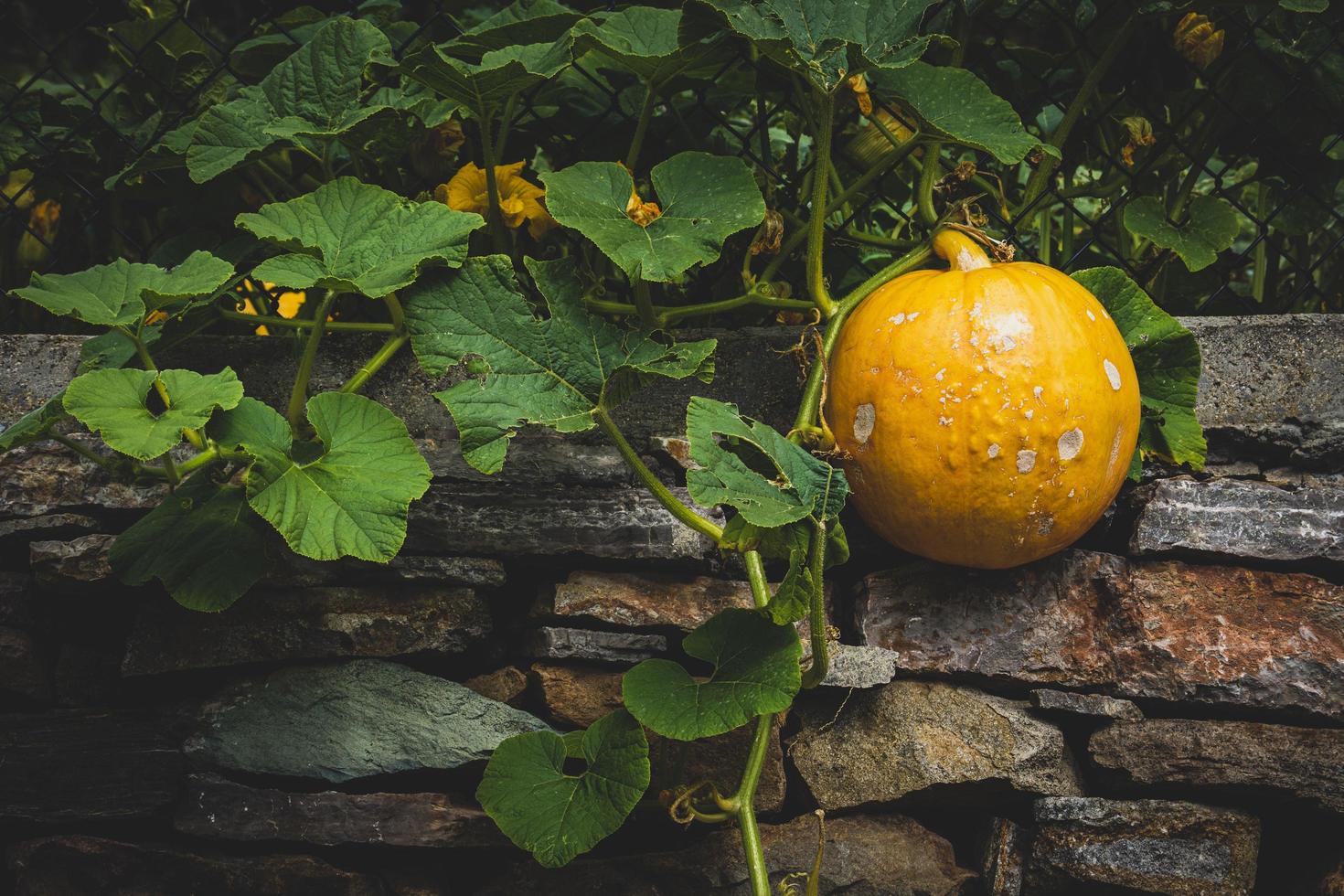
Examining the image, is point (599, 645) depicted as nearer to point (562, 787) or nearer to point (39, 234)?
point (562, 787)

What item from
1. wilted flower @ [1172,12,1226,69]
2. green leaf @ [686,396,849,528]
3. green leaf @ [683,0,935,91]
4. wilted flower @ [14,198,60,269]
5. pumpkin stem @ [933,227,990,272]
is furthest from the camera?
wilted flower @ [14,198,60,269]

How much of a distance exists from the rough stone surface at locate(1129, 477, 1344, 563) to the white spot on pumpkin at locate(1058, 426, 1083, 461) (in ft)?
1.05

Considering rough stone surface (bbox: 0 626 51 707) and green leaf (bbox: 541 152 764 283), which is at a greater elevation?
green leaf (bbox: 541 152 764 283)

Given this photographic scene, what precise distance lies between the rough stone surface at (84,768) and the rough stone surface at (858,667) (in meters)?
1.06

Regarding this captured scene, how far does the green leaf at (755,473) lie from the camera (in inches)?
53.6

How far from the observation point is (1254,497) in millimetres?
1829

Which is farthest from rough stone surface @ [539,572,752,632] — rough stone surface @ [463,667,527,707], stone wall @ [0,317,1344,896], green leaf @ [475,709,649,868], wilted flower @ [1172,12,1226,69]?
wilted flower @ [1172,12,1226,69]

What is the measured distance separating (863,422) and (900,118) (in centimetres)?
60

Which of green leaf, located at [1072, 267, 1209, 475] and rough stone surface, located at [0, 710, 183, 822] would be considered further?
green leaf, located at [1072, 267, 1209, 475]

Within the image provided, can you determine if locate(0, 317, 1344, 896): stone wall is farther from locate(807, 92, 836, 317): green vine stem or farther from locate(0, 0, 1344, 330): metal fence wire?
locate(0, 0, 1344, 330): metal fence wire

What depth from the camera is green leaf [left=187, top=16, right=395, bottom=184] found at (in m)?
1.73

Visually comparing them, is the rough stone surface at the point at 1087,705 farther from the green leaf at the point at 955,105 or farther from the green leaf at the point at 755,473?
the green leaf at the point at 955,105

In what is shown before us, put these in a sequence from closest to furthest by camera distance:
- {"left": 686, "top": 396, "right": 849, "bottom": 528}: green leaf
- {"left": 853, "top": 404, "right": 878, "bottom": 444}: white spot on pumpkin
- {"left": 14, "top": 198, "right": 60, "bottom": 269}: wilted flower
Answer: {"left": 686, "top": 396, "right": 849, "bottom": 528}: green leaf
{"left": 853, "top": 404, "right": 878, "bottom": 444}: white spot on pumpkin
{"left": 14, "top": 198, "right": 60, "bottom": 269}: wilted flower

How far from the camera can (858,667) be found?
1731 mm
